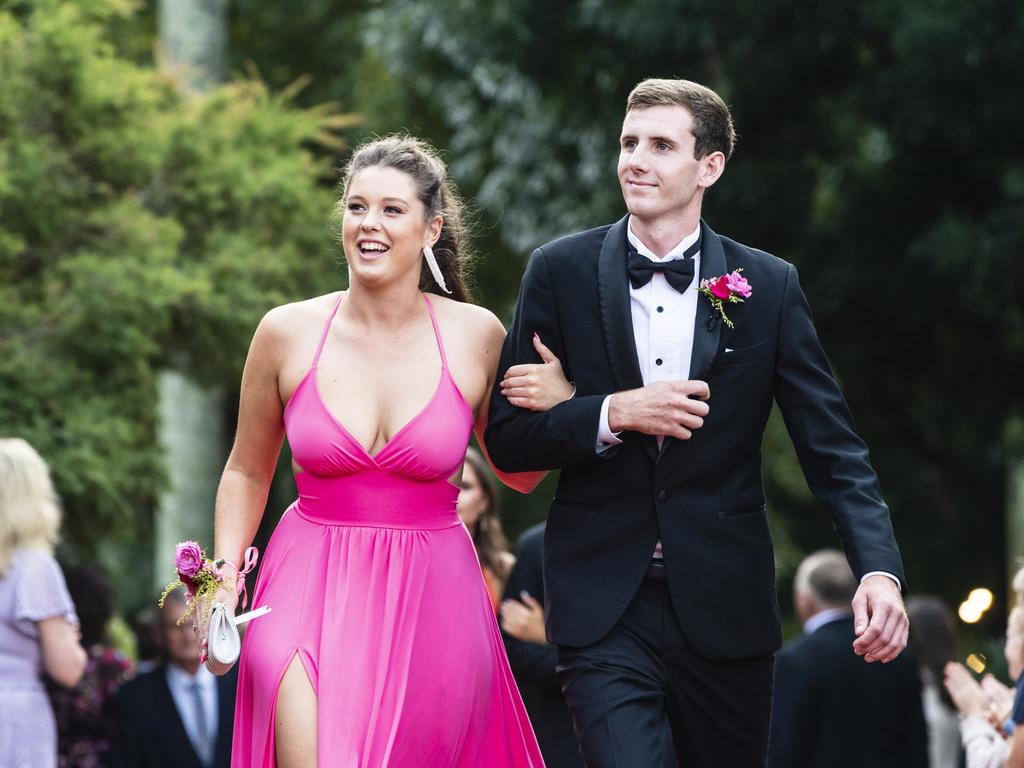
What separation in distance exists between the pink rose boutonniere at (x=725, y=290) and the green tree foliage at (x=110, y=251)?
4921 millimetres

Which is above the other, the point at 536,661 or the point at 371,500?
the point at 371,500

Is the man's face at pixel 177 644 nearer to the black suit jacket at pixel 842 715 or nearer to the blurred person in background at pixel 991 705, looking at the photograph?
the black suit jacket at pixel 842 715

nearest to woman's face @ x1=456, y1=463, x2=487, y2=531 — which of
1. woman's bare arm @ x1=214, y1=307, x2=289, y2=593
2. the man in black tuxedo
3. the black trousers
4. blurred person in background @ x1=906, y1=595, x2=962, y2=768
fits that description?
woman's bare arm @ x1=214, y1=307, x2=289, y2=593

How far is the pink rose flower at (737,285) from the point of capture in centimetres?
500

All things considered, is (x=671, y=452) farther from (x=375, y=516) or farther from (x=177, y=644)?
(x=177, y=644)

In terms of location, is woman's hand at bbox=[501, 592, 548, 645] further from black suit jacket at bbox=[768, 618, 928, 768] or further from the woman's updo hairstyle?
black suit jacket at bbox=[768, 618, 928, 768]

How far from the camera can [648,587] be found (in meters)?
4.95

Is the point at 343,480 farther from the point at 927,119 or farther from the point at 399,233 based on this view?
the point at 927,119

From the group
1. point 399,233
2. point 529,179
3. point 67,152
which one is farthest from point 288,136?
point 399,233

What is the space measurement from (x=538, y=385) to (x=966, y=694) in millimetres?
2533

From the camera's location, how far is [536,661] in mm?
6453

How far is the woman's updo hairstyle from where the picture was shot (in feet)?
17.7

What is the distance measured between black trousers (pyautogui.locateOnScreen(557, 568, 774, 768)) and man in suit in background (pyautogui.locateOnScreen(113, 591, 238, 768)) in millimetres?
3653

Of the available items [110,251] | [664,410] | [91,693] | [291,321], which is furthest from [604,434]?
[110,251]
